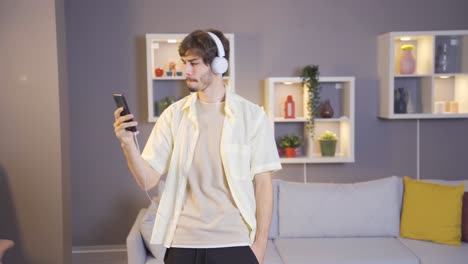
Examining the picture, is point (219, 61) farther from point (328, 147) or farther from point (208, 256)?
point (328, 147)

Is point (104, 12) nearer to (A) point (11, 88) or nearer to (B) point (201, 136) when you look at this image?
(A) point (11, 88)

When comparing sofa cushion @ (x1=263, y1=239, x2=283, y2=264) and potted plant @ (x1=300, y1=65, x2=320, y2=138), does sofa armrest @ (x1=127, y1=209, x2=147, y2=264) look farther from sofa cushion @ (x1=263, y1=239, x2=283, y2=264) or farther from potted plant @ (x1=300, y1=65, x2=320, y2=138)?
potted plant @ (x1=300, y1=65, x2=320, y2=138)

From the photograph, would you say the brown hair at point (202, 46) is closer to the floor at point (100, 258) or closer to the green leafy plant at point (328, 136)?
the green leafy plant at point (328, 136)

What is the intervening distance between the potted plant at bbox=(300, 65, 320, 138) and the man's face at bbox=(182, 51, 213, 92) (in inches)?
102

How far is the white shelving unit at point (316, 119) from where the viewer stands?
4211mm

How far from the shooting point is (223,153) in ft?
5.31

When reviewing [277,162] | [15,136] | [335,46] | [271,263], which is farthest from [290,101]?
[277,162]

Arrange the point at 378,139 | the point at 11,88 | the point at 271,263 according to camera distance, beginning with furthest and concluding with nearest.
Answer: the point at 378,139, the point at 11,88, the point at 271,263

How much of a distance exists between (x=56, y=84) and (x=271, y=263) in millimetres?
1905

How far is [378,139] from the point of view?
4.51m

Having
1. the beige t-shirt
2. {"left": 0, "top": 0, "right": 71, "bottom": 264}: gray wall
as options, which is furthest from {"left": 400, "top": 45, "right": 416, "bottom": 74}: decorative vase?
the beige t-shirt

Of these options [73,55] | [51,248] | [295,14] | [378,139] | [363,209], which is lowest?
[51,248]

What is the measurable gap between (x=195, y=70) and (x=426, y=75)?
305 centimetres

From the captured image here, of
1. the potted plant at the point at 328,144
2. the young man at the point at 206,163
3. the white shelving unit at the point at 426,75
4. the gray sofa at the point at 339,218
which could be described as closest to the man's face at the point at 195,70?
the young man at the point at 206,163
